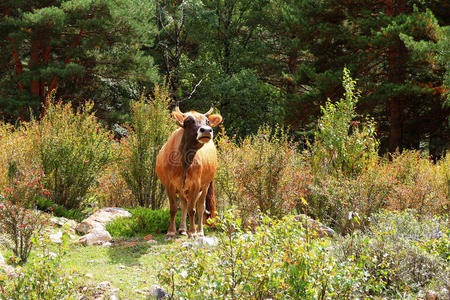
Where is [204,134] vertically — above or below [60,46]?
below

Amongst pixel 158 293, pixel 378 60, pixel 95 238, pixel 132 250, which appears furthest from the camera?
pixel 378 60

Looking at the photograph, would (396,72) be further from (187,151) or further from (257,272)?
(257,272)

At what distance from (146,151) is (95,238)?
3174 mm

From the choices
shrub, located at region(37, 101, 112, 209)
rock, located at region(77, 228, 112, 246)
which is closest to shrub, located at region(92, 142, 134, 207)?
shrub, located at region(37, 101, 112, 209)

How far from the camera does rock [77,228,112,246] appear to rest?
6.37m

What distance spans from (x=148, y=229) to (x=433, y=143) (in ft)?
67.7

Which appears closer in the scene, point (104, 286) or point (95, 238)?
point (104, 286)

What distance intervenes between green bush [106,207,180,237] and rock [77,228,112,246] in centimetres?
44

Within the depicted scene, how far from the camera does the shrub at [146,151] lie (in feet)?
30.7

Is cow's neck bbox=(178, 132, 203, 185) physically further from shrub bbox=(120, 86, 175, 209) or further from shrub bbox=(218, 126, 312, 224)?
shrub bbox=(120, 86, 175, 209)

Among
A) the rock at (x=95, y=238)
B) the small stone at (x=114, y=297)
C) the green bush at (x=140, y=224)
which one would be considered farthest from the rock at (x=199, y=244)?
the green bush at (x=140, y=224)

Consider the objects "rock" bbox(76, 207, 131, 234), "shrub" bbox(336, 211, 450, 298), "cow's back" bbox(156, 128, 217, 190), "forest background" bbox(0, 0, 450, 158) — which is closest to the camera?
"shrub" bbox(336, 211, 450, 298)

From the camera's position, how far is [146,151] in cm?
934

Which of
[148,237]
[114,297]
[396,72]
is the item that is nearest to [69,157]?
[148,237]
